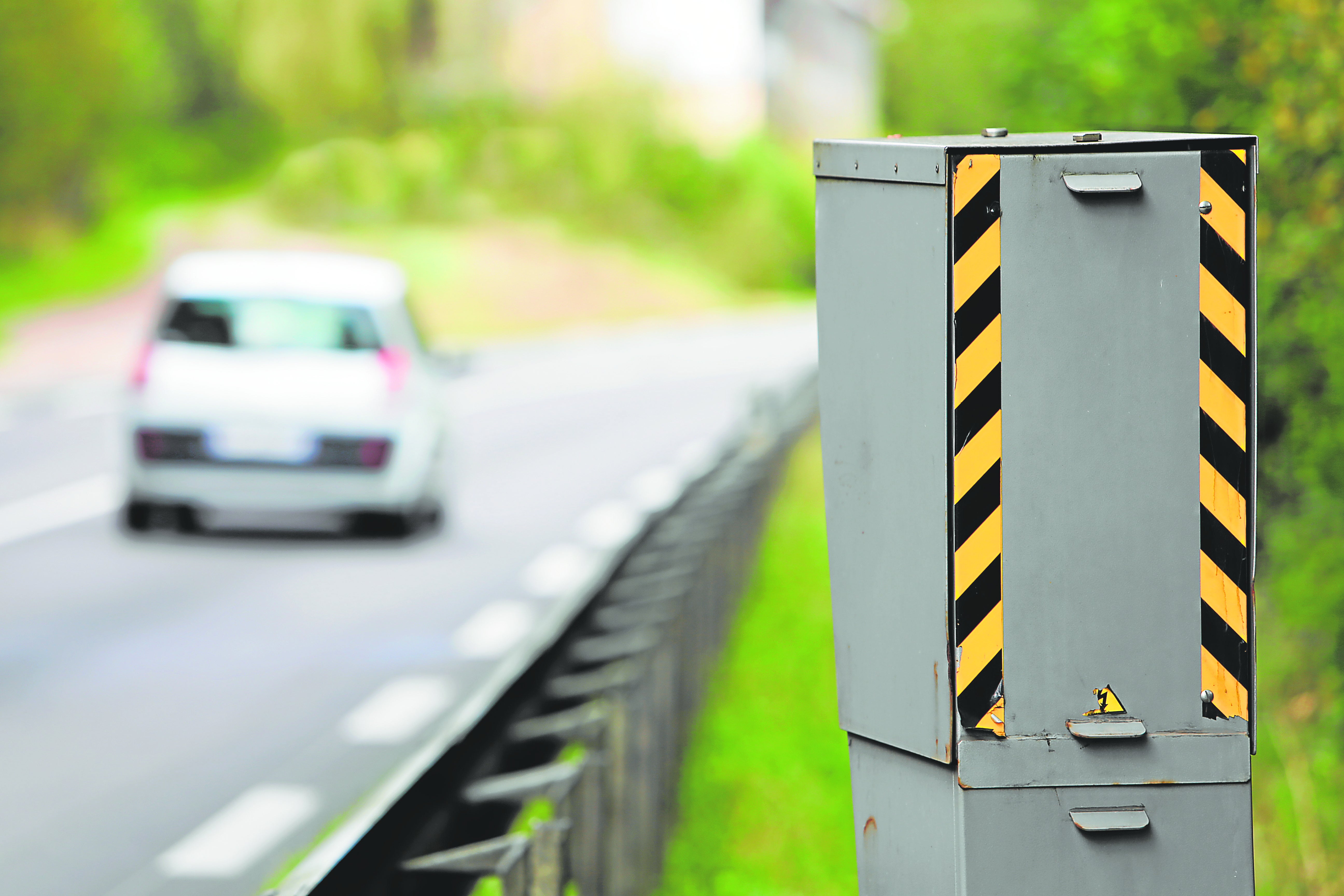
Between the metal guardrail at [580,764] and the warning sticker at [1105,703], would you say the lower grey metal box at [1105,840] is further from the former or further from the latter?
the metal guardrail at [580,764]

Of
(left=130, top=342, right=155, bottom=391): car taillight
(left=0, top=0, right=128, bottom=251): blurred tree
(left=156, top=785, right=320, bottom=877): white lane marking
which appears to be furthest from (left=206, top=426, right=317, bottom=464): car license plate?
(left=0, top=0, right=128, bottom=251): blurred tree

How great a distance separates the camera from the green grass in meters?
6.71

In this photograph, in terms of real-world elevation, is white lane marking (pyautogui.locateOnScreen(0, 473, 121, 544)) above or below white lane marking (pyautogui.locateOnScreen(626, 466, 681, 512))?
above

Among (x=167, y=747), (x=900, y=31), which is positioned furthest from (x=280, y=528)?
(x=900, y=31)

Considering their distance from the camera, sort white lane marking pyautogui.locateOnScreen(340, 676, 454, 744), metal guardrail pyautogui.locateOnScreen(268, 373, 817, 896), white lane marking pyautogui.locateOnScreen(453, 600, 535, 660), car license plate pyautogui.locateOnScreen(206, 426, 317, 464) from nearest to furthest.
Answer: metal guardrail pyautogui.locateOnScreen(268, 373, 817, 896), white lane marking pyautogui.locateOnScreen(340, 676, 454, 744), white lane marking pyautogui.locateOnScreen(453, 600, 535, 660), car license plate pyautogui.locateOnScreen(206, 426, 317, 464)

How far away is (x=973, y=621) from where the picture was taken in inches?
124

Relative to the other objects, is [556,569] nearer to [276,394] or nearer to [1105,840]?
[276,394]

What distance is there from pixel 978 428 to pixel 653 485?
14641 mm

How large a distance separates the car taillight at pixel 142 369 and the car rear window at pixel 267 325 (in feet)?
0.38

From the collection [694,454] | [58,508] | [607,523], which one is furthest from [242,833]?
[694,454]

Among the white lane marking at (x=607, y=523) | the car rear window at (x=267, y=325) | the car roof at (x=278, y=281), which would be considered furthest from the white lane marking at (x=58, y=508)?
the white lane marking at (x=607, y=523)

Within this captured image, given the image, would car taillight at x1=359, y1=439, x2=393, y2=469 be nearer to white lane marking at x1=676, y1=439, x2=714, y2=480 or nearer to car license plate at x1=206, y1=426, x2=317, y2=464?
car license plate at x1=206, y1=426, x2=317, y2=464

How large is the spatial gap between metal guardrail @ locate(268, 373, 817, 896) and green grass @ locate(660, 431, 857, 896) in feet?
0.61

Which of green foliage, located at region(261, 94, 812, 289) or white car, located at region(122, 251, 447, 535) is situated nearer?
white car, located at region(122, 251, 447, 535)
